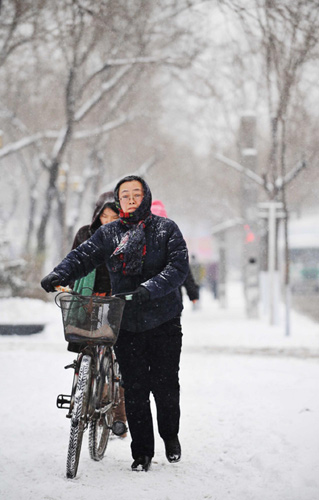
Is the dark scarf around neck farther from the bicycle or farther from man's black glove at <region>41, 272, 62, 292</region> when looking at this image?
man's black glove at <region>41, 272, 62, 292</region>

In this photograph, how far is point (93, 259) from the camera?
4434 mm

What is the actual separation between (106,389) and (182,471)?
73 centimetres

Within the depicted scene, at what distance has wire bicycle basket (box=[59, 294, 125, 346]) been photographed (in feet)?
13.3

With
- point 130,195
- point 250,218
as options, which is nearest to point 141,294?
point 130,195

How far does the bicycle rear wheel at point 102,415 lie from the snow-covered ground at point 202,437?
100 mm

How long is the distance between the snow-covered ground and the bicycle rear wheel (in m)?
0.10

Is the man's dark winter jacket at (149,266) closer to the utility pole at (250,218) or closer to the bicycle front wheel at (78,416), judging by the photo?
the bicycle front wheel at (78,416)

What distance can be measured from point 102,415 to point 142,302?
879mm

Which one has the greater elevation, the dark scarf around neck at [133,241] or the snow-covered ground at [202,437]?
the dark scarf around neck at [133,241]

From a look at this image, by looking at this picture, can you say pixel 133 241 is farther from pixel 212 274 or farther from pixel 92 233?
pixel 212 274

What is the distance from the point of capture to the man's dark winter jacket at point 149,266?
427 cm

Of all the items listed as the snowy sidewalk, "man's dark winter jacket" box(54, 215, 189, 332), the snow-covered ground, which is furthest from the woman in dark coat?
the snowy sidewalk

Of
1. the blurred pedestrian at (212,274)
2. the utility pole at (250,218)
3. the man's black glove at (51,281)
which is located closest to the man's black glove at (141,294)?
the man's black glove at (51,281)

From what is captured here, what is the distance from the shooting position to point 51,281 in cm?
410
